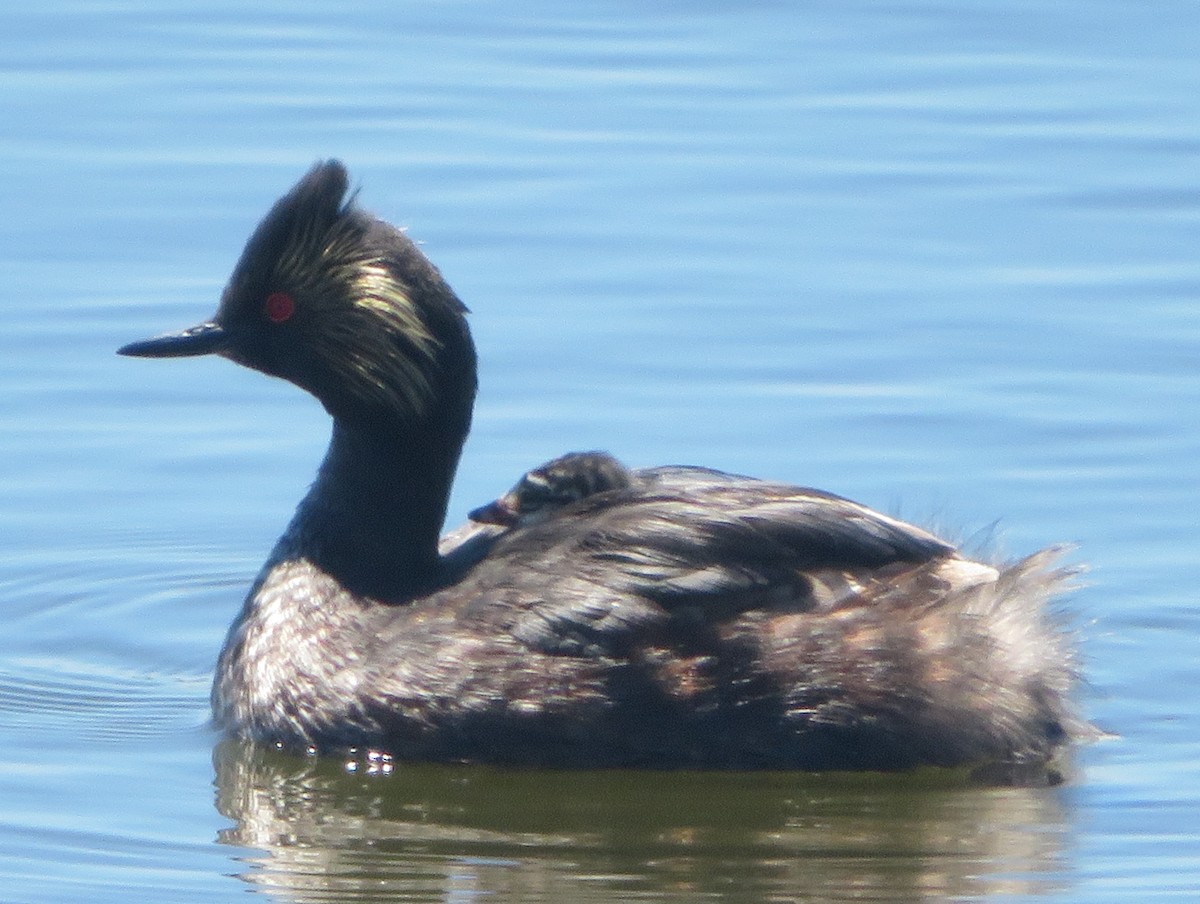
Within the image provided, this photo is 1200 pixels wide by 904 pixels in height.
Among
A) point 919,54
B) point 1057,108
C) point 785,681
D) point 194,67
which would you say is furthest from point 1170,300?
point 194,67

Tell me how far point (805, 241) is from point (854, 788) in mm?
4776

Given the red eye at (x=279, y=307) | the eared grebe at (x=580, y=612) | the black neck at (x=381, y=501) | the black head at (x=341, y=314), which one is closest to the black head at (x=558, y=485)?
the eared grebe at (x=580, y=612)

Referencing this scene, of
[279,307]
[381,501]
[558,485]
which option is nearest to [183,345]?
[279,307]

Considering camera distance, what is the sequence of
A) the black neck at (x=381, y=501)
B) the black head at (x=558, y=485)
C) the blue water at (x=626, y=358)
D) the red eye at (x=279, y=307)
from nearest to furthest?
the blue water at (x=626, y=358) → the black head at (x=558, y=485) → the black neck at (x=381, y=501) → the red eye at (x=279, y=307)

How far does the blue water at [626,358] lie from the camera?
27.6 feet

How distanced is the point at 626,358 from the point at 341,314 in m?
2.64

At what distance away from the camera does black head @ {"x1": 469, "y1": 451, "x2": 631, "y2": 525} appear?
948 centimetres

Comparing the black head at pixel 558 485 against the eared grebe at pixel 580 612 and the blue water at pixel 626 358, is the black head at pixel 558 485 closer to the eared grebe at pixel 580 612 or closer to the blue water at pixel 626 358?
the eared grebe at pixel 580 612

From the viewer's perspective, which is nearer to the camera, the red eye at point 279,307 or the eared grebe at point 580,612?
the eared grebe at point 580,612

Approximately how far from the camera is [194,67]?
15.3 metres

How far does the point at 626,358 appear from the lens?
12117 mm

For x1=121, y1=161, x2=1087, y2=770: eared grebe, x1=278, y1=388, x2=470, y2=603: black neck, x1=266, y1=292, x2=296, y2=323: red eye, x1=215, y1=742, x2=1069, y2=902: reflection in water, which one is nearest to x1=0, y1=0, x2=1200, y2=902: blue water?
x1=215, y1=742, x2=1069, y2=902: reflection in water

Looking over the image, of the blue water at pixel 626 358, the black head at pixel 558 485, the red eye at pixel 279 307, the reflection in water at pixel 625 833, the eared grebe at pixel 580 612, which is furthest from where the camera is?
the red eye at pixel 279 307

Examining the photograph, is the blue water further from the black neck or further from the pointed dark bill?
the pointed dark bill
